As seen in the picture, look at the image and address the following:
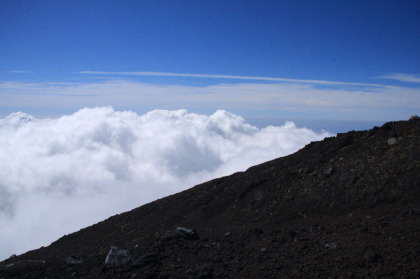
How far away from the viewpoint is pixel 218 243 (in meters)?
12.0

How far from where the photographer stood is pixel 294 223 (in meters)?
15.1

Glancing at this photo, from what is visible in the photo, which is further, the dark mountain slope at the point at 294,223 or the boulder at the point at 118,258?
the boulder at the point at 118,258

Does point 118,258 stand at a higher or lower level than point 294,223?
higher

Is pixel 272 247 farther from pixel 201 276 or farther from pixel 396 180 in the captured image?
pixel 396 180

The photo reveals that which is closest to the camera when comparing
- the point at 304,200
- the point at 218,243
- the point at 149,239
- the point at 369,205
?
the point at 218,243

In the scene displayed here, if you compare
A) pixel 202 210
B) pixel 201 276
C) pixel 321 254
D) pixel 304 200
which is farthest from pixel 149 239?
pixel 321 254

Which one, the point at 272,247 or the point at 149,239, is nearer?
the point at 272,247

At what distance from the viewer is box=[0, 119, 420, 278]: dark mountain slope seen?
8703mm

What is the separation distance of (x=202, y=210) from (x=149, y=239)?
4.48 m

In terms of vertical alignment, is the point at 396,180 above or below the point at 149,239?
above

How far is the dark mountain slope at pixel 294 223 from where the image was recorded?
343 inches

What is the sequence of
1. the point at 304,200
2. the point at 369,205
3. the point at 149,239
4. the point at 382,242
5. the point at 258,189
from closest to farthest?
the point at 382,242
the point at 369,205
the point at 304,200
the point at 149,239
the point at 258,189

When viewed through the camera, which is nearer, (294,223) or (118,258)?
(118,258)

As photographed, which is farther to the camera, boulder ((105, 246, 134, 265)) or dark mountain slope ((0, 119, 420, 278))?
boulder ((105, 246, 134, 265))
